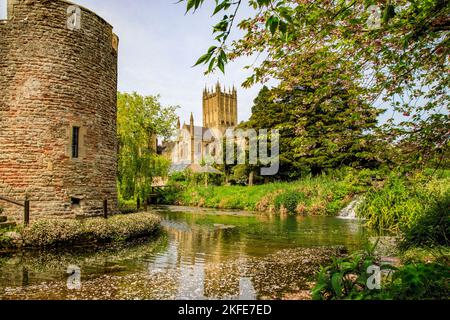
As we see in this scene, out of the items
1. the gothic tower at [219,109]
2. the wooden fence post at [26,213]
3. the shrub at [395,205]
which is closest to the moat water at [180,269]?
the shrub at [395,205]

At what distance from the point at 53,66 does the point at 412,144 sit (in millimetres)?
10618

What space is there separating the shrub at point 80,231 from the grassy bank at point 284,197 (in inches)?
393

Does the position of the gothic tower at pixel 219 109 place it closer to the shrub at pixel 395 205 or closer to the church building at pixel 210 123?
the church building at pixel 210 123

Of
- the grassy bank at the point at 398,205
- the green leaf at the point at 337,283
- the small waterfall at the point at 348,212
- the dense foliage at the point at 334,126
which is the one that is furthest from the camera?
the small waterfall at the point at 348,212

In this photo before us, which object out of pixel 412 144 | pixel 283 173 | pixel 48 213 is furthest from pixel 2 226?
pixel 283 173

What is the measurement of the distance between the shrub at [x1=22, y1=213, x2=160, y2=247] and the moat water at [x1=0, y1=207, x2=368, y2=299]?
47cm

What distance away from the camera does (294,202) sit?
921 inches

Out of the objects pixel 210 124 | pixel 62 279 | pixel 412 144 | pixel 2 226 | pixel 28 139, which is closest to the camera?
pixel 412 144

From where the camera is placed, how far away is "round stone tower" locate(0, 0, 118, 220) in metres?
10.6

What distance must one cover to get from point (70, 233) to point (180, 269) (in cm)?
422

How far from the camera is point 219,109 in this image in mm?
89812

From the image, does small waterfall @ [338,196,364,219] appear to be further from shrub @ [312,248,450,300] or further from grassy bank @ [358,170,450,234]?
shrub @ [312,248,450,300]

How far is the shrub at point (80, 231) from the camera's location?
9.53 meters

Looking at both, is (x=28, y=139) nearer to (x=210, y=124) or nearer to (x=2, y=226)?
(x=2, y=226)
